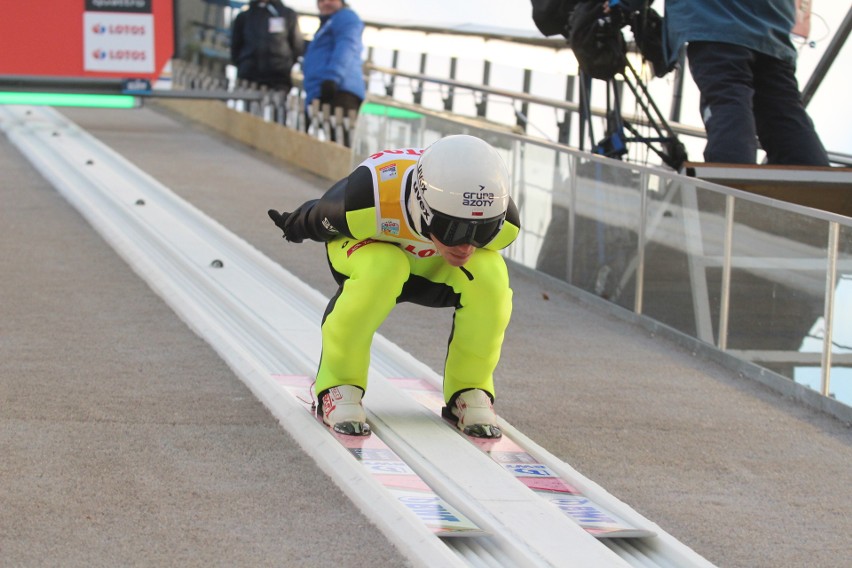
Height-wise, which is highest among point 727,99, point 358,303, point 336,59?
point 727,99

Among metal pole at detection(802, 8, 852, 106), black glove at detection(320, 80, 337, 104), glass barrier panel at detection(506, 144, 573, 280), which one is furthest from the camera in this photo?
black glove at detection(320, 80, 337, 104)

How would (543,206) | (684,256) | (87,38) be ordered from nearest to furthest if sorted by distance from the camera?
1. (684,256)
2. (543,206)
3. (87,38)

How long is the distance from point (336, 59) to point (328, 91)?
0.43 meters

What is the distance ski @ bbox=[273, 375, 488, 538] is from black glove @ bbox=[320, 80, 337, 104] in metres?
9.85

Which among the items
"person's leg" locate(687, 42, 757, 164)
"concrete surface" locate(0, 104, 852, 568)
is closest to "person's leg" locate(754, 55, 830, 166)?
"person's leg" locate(687, 42, 757, 164)

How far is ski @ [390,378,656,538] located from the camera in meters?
3.89

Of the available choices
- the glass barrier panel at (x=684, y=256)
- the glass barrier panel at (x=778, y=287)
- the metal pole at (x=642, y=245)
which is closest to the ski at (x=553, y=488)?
the glass barrier panel at (x=778, y=287)

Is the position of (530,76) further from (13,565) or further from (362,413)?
(13,565)

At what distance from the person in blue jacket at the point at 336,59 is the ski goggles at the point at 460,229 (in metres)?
10.1

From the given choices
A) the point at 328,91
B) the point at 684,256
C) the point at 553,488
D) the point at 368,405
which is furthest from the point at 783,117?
the point at 328,91

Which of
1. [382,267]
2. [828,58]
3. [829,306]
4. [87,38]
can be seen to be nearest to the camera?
[382,267]

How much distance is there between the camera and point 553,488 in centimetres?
429

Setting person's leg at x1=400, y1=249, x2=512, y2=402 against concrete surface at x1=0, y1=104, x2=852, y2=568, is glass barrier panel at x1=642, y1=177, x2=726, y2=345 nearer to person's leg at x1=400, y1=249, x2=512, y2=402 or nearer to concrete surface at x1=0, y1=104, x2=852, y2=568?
concrete surface at x1=0, y1=104, x2=852, y2=568

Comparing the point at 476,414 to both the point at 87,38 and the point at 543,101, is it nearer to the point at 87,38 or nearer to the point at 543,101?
the point at 543,101
